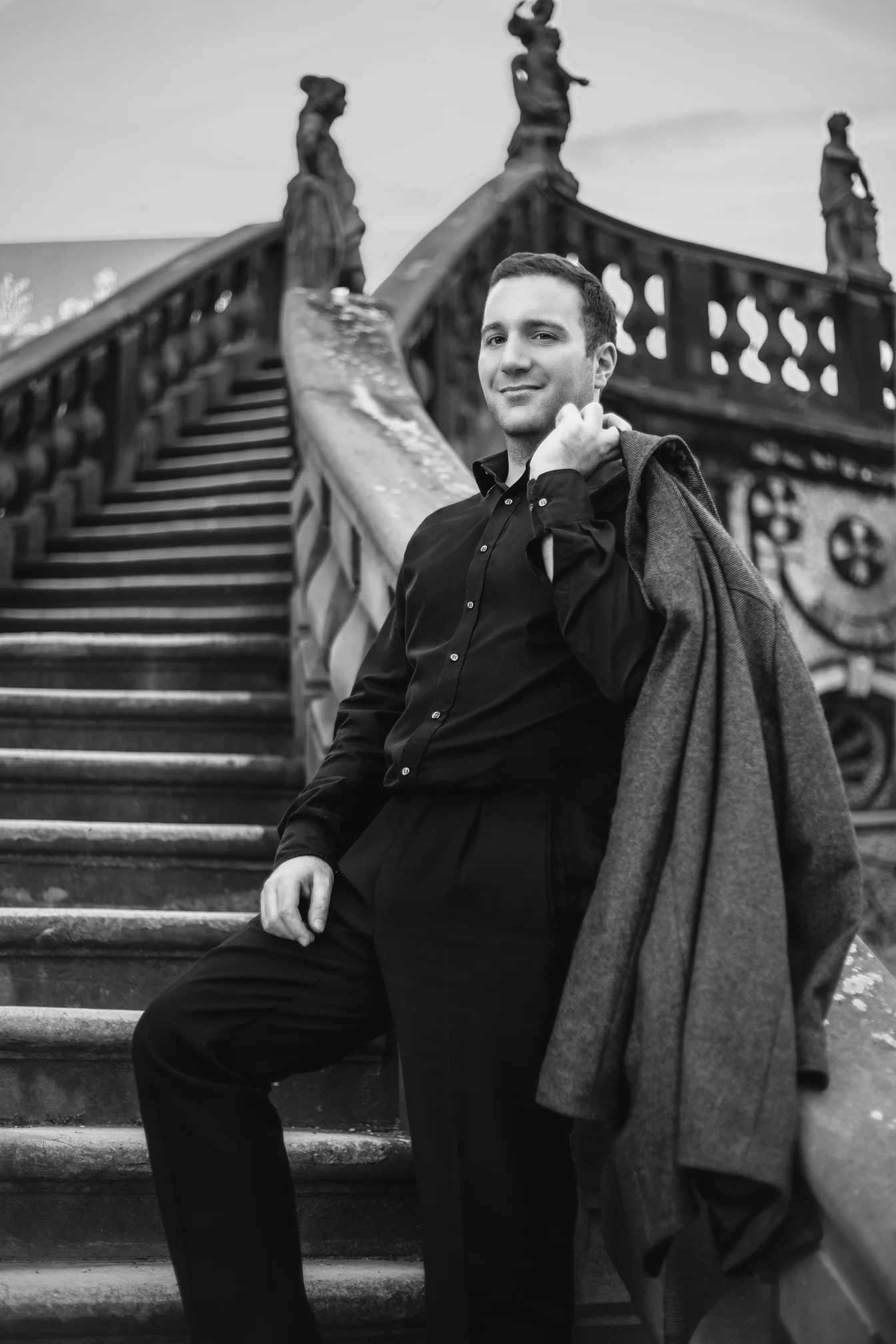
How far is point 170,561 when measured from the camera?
4836mm

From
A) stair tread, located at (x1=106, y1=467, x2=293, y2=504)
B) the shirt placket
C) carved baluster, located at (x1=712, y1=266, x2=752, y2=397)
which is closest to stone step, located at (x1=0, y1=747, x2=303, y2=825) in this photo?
the shirt placket

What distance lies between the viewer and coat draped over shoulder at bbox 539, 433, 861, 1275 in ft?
4.15

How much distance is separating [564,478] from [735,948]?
61 centimetres

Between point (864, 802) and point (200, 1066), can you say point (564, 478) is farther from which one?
point (864, 802)

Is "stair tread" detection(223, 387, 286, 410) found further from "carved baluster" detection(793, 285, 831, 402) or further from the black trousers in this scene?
the black trousers

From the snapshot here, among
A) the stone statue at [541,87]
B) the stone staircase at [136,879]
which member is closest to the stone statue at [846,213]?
the stone statue at [541,87]

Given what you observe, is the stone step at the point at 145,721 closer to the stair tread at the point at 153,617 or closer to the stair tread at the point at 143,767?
the stair tread at the point at 143,767

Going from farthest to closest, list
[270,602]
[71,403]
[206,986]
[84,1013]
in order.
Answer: [71,403] → [270,602] → [84,1013] → [206,986]

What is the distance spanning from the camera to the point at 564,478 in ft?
5.21

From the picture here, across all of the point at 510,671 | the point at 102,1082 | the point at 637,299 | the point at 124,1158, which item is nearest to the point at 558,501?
the point at 510,671

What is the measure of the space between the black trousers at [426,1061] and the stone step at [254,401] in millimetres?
5618

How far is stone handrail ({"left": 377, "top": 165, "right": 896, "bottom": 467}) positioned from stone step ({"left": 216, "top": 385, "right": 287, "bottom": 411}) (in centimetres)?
149

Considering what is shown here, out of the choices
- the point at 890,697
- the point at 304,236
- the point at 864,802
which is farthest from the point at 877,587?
the point at 304,236

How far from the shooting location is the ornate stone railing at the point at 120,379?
5.20m
